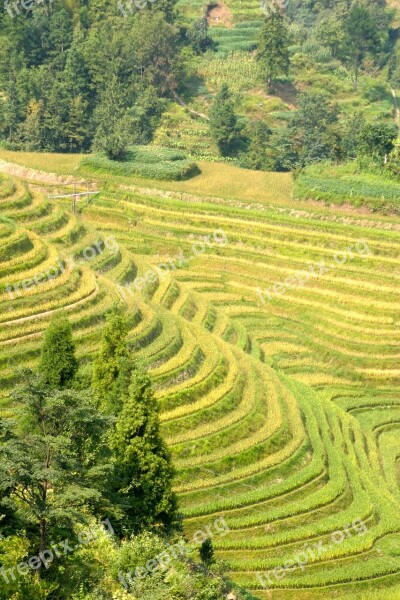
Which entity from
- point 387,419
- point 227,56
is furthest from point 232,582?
point 227,56

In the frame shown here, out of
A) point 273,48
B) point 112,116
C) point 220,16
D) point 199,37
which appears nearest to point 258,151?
point 112,116

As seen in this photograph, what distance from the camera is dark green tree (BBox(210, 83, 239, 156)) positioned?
276 feet

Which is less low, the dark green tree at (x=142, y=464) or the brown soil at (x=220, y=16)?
the brown soil at (x=220, y=16)

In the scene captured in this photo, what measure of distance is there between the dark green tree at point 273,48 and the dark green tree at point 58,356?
232ft

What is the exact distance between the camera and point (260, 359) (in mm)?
43312

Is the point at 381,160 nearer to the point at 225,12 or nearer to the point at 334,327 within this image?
the point at 334,327

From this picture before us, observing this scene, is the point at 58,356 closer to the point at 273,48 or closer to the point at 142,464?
the point at 142,464

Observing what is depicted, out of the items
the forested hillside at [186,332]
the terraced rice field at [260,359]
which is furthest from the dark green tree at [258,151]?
the terraced rice field at [260,359]

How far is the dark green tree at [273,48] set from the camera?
93.5 metres

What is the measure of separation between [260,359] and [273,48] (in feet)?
189

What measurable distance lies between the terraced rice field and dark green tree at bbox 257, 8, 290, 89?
39.6 metres

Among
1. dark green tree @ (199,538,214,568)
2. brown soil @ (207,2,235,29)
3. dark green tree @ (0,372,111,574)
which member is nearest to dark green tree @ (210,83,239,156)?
brown soil @ (207,2,235,29)

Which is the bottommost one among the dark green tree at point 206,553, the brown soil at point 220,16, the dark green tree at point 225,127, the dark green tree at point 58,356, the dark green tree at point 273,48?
the dark green tree at point 206,553

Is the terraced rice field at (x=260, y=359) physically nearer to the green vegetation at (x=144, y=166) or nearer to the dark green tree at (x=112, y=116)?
the green vegetation at (x=144, y=166)
